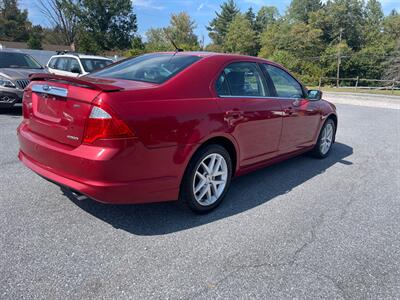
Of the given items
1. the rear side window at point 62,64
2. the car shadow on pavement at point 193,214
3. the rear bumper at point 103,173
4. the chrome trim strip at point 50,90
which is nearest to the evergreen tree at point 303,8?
the rear side window at point 62,64

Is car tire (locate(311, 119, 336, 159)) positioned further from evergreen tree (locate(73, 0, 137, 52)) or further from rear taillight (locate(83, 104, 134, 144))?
evergreen tree (locate(73, 0, 137, 52))

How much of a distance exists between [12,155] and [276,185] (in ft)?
12.5

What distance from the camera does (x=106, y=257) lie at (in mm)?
2564

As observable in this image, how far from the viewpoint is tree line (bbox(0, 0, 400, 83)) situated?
141ft

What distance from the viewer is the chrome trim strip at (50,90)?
9.01 ft

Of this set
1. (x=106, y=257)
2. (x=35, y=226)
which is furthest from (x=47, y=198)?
(x=106, y=257)

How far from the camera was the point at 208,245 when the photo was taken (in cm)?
281

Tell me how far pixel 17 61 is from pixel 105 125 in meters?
8.41

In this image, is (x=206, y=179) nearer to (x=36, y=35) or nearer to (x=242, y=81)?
(x=242, y=81)

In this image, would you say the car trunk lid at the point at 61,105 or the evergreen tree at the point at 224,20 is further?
the evergreen tree at the point at 224,20

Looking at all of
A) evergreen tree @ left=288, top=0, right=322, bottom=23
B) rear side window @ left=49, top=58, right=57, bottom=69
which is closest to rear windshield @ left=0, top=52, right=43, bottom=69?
rear side window @ left=49, top=58, right=57, bottom=69

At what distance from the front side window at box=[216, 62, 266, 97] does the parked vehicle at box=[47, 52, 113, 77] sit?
7.74 metres

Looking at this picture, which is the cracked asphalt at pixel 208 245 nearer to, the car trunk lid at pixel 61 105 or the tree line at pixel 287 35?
the car trunk lid at pixel 61 105

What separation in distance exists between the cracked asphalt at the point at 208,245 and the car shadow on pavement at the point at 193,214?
1cm
